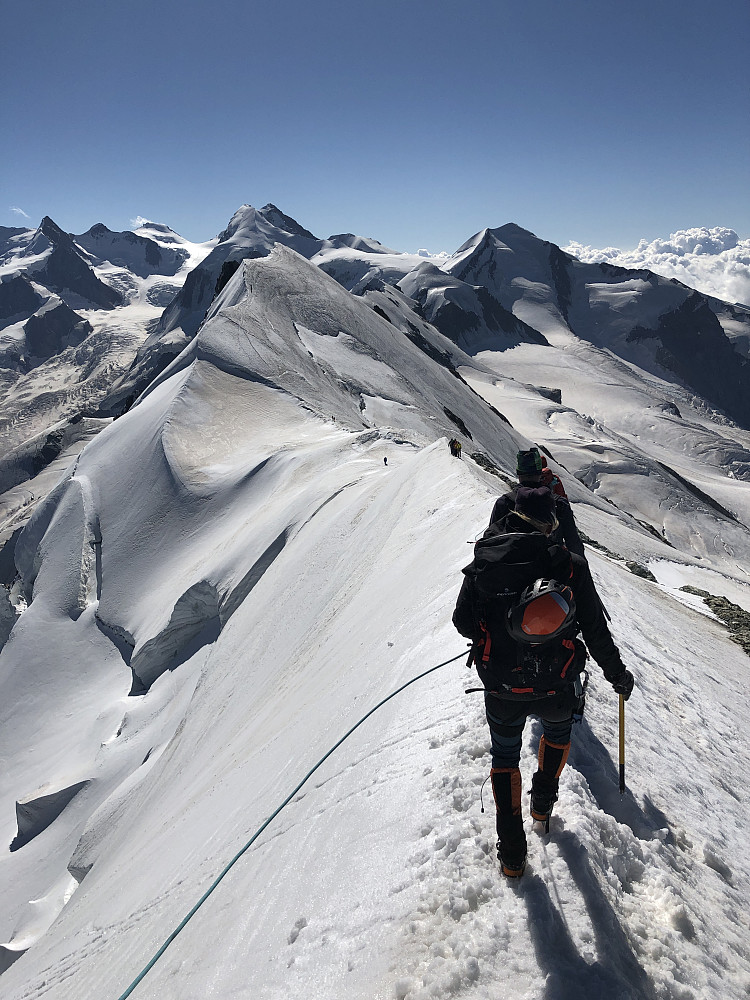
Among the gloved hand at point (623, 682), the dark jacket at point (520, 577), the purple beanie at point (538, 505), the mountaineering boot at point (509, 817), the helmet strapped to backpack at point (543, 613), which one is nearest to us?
the helmet strapped to backpack at point (543, 613)

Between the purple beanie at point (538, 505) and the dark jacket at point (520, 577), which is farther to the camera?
the purple beanie at point (538, 505)

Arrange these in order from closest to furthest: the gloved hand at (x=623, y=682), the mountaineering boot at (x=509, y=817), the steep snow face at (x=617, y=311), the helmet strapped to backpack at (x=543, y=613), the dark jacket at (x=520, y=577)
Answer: the helmet strapped to backpack at (x=543, y=613)
the dark jacket at (x=520, y=577)
the mountaineering boot at (x=509, y=817)
the gloved hand at (x=623, y=682)
the steep snow face at (x=617, y=311)

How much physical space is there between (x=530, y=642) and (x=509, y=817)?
3.80ft

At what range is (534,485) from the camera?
173 inches

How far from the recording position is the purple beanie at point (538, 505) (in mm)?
3688

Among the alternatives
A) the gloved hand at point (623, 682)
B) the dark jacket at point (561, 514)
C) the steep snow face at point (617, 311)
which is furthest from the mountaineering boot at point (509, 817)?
the steep snow face at point (617, 311)

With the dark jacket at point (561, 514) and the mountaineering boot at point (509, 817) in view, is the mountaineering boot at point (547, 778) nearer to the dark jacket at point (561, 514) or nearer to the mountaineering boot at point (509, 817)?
the mountaineering boot at point (509, 817)

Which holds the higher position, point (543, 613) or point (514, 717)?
point (543, 613)

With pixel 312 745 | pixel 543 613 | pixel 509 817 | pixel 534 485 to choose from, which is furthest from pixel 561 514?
pixel 312 745

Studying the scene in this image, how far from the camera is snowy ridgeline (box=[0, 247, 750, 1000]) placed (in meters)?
3.58

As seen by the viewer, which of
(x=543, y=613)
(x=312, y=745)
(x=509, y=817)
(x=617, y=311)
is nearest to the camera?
(x=543, y=613)

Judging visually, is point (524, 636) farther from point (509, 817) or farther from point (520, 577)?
point (509, 817)

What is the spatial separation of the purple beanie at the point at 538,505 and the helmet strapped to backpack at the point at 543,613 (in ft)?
1.82

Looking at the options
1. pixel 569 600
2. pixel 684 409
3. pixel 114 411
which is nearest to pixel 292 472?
pixel 569 600
